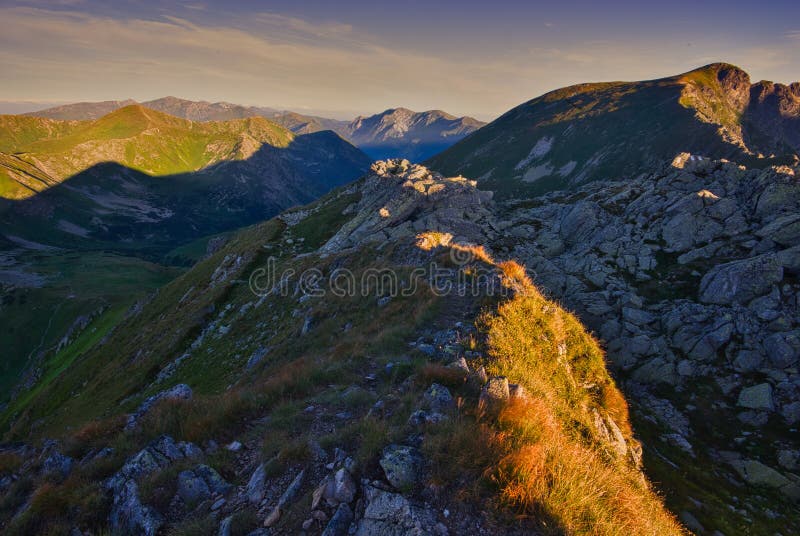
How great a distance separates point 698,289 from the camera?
2841cm

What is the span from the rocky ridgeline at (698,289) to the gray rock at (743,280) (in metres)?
0.08

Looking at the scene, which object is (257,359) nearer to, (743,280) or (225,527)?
(225,527)

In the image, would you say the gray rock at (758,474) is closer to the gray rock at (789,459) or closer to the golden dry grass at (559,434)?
the gray rock at (789,459)

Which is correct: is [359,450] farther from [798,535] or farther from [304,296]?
[304,296]

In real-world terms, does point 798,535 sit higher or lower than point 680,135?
lower

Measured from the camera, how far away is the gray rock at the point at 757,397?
1964 cm

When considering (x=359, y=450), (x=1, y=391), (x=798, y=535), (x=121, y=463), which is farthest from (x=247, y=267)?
(x=1, y=391)

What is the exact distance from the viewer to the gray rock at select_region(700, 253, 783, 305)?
2500 cm

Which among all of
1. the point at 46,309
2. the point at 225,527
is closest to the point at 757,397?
the point at 225,527

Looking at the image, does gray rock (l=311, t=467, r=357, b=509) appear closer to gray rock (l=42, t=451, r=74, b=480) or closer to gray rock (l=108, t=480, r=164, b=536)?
gray rock (l=108, t=480, r=164, b=536)

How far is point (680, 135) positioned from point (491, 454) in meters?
204

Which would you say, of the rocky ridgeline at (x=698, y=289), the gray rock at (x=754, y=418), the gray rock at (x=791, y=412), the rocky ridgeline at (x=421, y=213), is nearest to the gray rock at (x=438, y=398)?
the rocky ridgeline at (x=698, y=289)

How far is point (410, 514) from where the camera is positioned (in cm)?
580

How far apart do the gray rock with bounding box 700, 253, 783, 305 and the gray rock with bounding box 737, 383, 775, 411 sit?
731 centimetres
